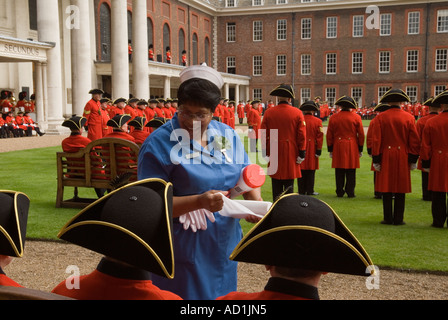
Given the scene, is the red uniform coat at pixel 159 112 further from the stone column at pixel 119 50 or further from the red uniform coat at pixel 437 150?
the red uniform coat at pixel 437 150

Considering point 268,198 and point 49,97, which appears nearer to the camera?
point 268,198

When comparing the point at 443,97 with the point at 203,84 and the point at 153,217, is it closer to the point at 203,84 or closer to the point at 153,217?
the point at 203,84

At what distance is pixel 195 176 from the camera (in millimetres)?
2551

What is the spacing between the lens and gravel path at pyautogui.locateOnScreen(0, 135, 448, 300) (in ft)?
14.7

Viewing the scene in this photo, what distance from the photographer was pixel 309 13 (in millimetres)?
47750

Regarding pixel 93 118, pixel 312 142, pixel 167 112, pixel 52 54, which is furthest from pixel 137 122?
pixel 52 54

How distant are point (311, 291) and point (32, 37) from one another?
3151 centimetres

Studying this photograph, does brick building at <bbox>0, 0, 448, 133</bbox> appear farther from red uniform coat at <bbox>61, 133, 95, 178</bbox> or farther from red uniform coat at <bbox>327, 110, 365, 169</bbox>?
red uniform coat at <bbox>61, 133, 95, 178</bbox>

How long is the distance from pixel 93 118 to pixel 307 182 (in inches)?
275

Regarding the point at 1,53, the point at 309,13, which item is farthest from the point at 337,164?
the point at 309,13

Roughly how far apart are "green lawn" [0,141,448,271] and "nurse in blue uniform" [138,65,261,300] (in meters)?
3.21

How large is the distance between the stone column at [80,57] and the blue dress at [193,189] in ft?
A: 74.5

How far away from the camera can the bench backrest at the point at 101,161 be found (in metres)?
7.53

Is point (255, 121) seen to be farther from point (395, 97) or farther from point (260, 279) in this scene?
point (260, 279)
